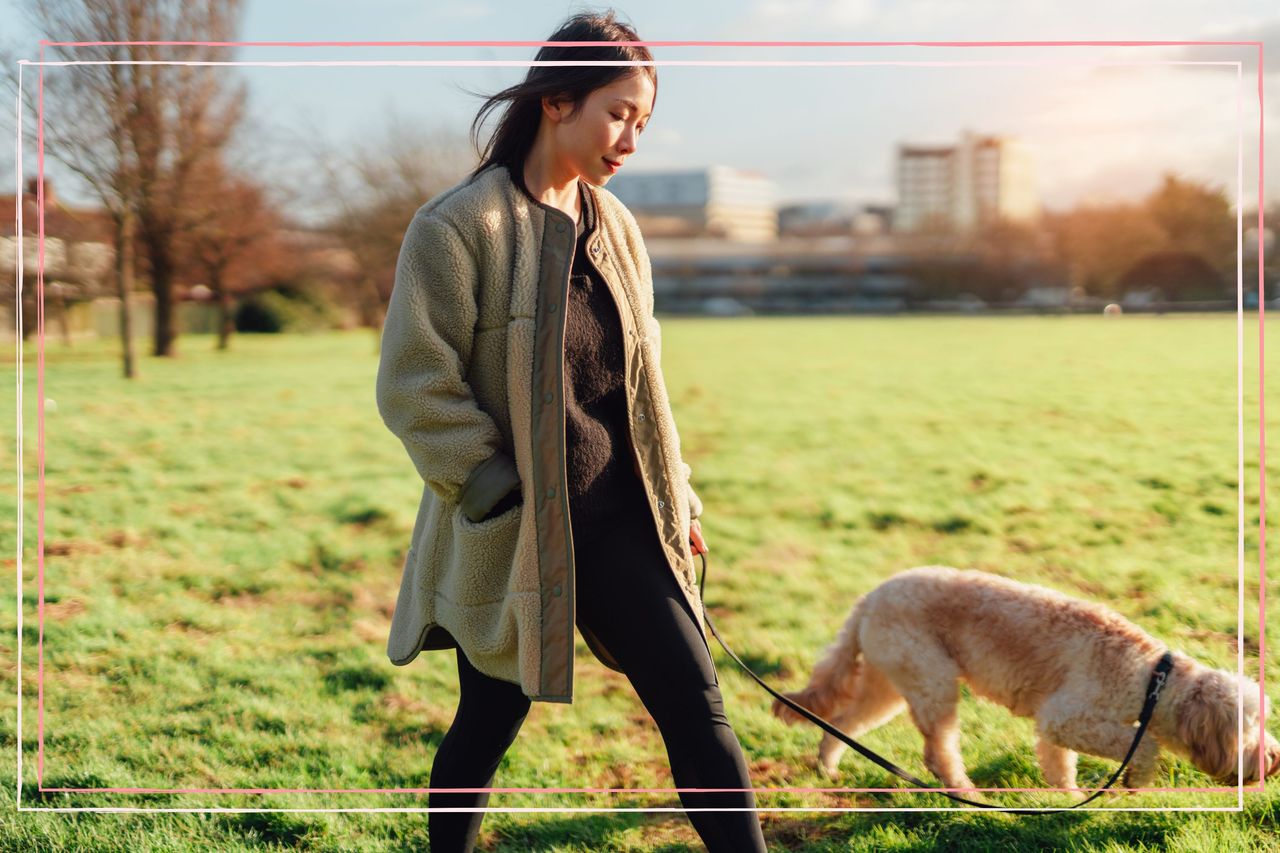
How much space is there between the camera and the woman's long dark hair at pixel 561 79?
7.77ft

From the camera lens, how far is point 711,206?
78.6 feet

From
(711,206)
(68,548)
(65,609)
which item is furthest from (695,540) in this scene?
(711,206)

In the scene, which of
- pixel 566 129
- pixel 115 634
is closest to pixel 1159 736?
pixel 566 129

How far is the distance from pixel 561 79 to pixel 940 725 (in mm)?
2348

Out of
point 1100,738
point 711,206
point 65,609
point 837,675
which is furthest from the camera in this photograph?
point 711,206

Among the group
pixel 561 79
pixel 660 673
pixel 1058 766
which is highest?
pixel 561 79

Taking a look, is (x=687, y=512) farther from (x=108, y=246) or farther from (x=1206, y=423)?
(x=108, y=246)

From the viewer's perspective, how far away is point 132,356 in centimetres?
1653

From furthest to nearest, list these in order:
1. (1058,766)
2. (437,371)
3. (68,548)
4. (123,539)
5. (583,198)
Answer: (123,539), (68,548), (1058,766), (583,198), (437,371)

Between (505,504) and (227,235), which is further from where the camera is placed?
(227,235)

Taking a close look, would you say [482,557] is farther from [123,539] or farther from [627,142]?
[123,539]

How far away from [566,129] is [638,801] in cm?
222

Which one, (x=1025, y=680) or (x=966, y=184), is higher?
(x=966, y=184)

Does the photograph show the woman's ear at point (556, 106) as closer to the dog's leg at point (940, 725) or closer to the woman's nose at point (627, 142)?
the woman's nose at point (627, 142)
